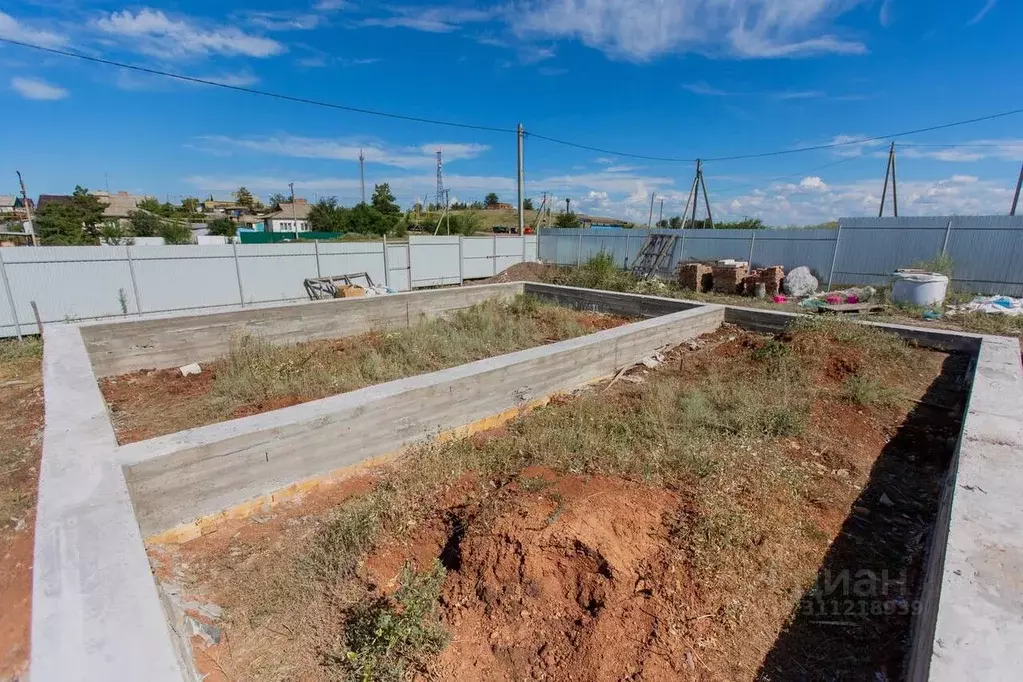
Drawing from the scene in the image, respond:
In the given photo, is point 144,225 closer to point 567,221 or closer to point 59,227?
point 59,227

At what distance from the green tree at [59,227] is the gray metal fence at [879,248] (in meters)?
30.5

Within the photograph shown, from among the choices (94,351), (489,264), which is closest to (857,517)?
(94,351)

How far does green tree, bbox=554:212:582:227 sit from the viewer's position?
123ft

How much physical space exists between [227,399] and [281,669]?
3421mm

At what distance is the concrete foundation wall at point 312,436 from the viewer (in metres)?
2.68

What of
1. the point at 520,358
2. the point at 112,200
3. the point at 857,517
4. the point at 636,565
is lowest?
the point at 857,517

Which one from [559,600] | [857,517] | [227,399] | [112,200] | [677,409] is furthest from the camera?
[112,200]

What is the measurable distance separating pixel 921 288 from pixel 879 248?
3.14 meters

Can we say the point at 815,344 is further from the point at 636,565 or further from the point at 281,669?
the point at 281,669

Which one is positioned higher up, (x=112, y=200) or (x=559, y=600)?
(x=112, y=200)

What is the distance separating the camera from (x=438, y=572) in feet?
7.31

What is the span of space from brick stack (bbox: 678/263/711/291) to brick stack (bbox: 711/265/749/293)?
0.71 feet

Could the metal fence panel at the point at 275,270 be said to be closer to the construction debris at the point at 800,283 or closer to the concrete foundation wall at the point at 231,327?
the concrete foundation wall at the point at 231,327

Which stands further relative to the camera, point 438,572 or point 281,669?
point 438,572
